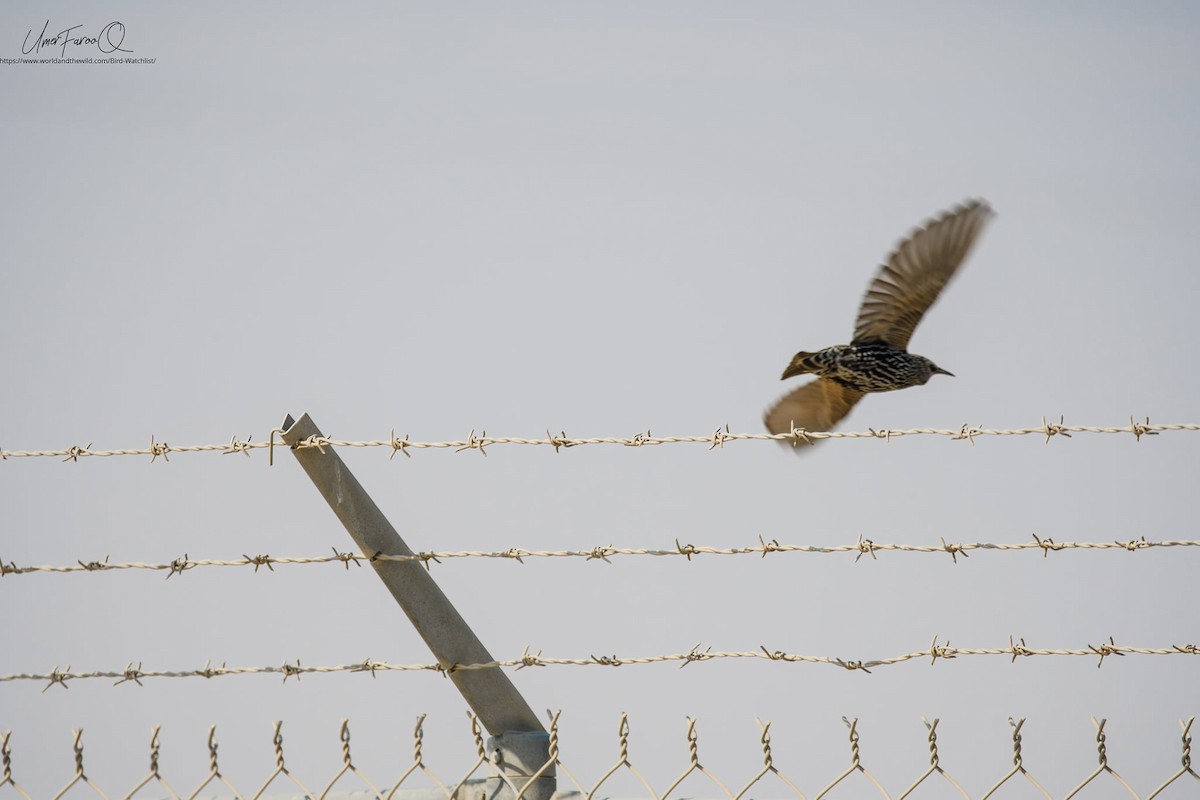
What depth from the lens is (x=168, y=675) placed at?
3004 millimetres

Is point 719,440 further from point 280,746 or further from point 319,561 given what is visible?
Answer: point 280,746

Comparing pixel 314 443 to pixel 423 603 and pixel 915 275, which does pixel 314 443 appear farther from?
pixel 915 275

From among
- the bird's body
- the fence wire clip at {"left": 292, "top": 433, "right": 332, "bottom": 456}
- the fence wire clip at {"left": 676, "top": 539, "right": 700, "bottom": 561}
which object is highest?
the fence wire clip at {"left": 292, "top": 433, "right": 332, "bottom": 456}

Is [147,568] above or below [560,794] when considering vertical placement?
above

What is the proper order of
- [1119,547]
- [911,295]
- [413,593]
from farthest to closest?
[911,295] < [413,593] < [1119,547]

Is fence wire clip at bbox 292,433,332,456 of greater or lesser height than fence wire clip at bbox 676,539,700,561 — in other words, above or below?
above

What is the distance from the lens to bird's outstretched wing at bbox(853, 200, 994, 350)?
5074 millimetres

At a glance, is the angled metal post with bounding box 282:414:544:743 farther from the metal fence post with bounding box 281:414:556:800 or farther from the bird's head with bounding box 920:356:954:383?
the bird's head with bounding box 920:356:954:383

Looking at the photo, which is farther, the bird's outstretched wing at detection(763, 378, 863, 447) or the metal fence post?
the bird's outstretched wing at detection(763, 378, 863, 447)

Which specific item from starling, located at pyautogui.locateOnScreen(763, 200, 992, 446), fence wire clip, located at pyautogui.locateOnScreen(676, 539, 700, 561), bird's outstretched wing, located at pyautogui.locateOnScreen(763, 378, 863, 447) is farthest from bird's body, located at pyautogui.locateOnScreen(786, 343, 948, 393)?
fence wire clip, located at pyautogui.locateOnScreen(676, 539, 700, 561)

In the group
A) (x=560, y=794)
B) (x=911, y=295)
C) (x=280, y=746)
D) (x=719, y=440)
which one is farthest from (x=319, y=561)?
(x=911, y=295)

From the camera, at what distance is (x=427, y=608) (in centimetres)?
294

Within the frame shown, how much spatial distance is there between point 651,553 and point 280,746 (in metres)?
0.91

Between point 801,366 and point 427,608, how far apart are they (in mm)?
2922
